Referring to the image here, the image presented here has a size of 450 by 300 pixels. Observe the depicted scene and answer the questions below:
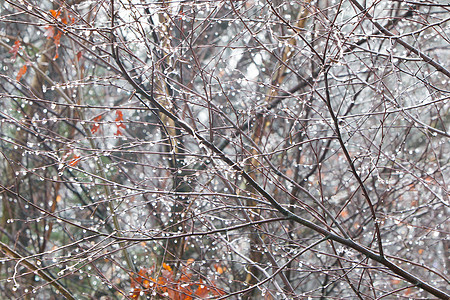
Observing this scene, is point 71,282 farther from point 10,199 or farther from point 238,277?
point 238,277

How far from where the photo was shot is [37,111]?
5.95 m

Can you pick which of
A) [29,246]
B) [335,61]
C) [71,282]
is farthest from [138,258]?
[335,61]

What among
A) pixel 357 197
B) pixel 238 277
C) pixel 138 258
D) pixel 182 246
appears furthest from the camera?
pixel 138 258

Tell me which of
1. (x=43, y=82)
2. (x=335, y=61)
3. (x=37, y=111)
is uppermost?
(x=43, y=82)

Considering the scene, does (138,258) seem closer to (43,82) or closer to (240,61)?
(43,82)

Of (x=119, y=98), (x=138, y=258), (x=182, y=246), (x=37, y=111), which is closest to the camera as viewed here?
(x=182, y=246)

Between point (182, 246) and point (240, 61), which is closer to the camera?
point (182, 246)

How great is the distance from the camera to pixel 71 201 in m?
6.93

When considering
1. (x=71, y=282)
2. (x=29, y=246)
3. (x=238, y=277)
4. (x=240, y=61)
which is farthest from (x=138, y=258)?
(x=240, y=61)

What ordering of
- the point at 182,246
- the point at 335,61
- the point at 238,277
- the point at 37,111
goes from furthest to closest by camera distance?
1. the point at 37,111
2. the point at 238,277
3. the point at 182,246
4. the point at 335,61

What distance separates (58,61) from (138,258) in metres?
3.12

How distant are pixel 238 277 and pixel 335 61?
3742 mm

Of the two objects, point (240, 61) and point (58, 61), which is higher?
point (240, 61)

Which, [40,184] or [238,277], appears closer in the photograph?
[238,277]
